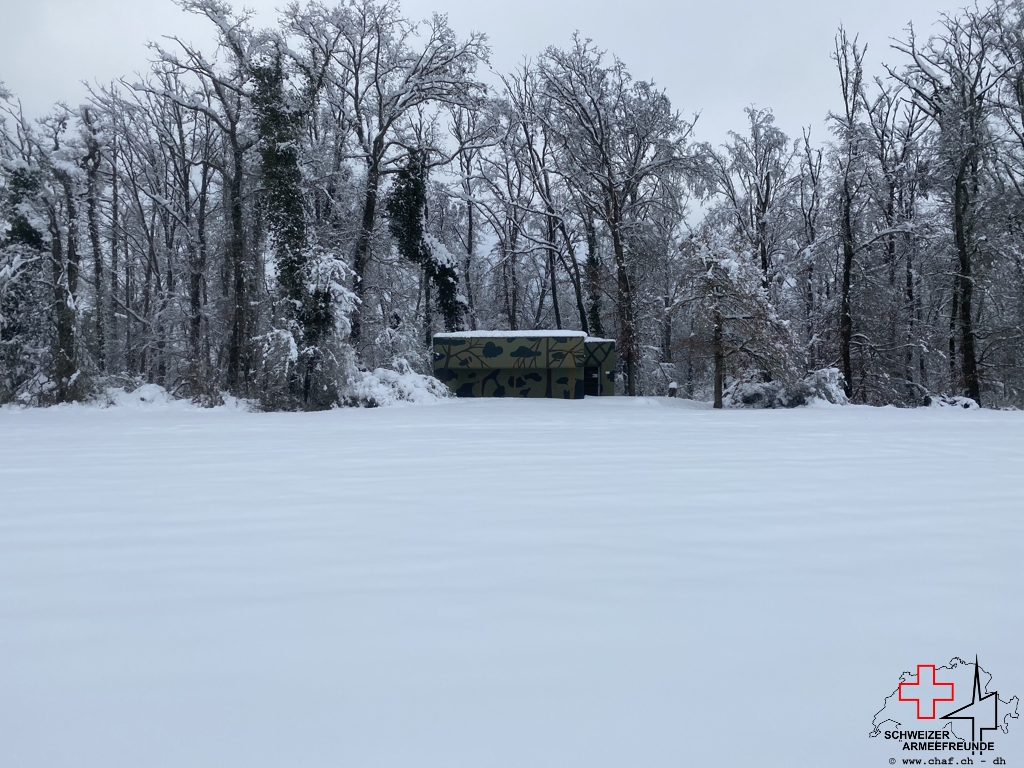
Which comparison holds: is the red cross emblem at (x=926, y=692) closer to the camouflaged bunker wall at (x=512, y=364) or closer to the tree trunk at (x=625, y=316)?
the camouflaged bunker wall at (x=512, y=364)

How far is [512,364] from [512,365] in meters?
0.03

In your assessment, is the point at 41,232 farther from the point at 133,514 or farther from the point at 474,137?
the point at 133,514

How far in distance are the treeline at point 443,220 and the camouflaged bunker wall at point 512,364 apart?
1.14m

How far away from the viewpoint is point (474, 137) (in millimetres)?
18453

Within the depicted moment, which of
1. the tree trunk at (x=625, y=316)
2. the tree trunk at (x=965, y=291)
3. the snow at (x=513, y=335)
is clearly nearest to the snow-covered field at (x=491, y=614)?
the tree trunk at (x=965, y=291)

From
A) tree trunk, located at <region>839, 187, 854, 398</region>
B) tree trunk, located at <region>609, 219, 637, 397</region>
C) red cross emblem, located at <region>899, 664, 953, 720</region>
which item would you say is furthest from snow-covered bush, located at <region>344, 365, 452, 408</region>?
red cross emblem, located at <region>899, 664, 953, 720</region>

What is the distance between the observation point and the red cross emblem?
4.60ft

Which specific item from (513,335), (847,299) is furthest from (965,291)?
(513,335)

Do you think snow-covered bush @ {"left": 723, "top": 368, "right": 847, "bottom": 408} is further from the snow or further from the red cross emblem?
the red cross emblem

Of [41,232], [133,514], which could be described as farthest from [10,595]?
[41,232]

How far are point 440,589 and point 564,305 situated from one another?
27723mm

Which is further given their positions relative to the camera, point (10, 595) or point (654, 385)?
point (654, 385)

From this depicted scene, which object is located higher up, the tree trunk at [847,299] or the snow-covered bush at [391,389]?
the tree trunk at [847,299]

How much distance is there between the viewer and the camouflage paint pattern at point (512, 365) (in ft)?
56.7
